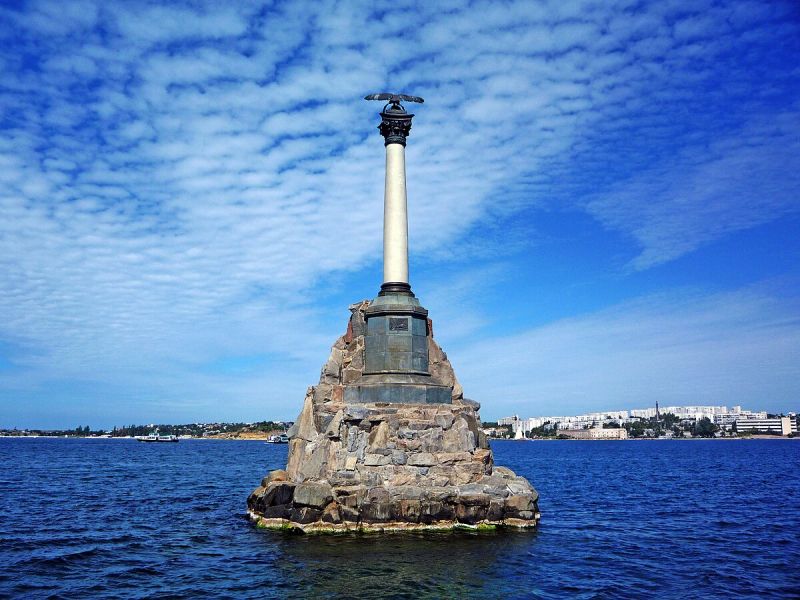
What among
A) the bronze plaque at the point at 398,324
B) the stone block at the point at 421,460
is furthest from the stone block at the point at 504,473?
the bronze plaque at the point at 398,324

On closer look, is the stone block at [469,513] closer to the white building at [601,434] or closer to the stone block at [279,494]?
the stone block at [279,494]

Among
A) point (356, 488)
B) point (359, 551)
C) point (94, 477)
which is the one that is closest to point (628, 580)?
point (359, 551)

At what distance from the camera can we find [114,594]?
13180mm

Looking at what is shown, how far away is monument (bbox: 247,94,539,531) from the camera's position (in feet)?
60.7

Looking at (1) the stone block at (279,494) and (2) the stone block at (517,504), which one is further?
(1) the stone block at (279,494)

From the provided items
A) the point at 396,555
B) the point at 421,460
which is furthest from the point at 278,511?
the point at 396,555

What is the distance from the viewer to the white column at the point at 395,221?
2234 centimetres

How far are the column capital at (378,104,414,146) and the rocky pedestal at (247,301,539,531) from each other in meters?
8.43

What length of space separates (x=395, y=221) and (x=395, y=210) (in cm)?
38

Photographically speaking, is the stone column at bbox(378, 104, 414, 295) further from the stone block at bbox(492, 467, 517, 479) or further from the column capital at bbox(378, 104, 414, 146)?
the stone block at bbox(492, 467, 517, 479)

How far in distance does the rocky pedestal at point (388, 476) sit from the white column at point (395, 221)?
156 inches

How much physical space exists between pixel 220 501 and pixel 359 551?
44.3 feet

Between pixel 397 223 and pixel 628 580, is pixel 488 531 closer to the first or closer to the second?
pixel 628 580

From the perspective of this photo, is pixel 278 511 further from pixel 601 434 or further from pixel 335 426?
pixel 601 434
